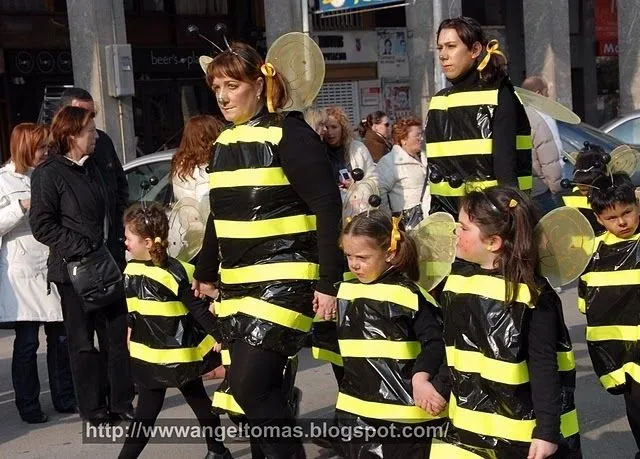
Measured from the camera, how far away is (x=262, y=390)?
4328mm

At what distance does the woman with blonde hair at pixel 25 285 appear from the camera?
684cm

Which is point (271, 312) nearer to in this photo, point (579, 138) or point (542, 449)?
point (542, 449)

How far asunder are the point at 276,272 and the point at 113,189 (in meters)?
2.76

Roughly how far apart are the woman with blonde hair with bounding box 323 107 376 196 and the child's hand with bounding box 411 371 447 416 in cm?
393

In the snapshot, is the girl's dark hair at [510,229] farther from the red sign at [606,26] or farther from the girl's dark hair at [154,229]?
the red sign at [606,26]

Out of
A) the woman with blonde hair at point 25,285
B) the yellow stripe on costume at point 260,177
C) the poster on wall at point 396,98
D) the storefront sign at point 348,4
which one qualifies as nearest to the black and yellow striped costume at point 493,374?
the yellow stripe on costume at point 260,177

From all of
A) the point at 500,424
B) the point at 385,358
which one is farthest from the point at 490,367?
the point at 385,358

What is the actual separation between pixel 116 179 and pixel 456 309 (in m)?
3.61

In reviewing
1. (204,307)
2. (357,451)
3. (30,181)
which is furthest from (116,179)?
(357,451)

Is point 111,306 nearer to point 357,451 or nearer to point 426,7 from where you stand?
point 357,451

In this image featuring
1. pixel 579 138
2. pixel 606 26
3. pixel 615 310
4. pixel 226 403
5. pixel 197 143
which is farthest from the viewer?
pixel 606 26

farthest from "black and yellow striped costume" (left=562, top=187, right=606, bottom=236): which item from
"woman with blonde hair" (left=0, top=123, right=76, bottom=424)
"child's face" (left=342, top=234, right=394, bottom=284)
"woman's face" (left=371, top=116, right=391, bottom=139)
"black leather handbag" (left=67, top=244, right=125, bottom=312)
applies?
"woman's face" (left=371, top=116, right=391, bottom=139)

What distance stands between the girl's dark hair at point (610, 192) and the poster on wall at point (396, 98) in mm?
17599

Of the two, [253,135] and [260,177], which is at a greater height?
[253,135]
